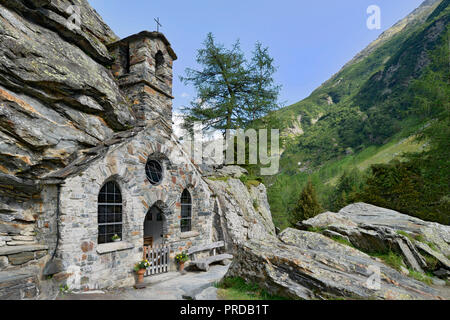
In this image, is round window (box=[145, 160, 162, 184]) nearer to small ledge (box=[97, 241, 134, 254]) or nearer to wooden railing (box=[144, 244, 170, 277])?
small ledge (box=[97, 241, 134, 254])

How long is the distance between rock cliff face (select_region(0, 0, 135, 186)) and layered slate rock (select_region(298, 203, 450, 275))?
35.9 feet

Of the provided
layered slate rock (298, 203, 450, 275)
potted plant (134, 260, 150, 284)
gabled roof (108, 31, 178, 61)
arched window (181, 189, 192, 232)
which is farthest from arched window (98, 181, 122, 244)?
gabled roof (108, 31, 178, 61)

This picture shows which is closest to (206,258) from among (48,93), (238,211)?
(238,211)

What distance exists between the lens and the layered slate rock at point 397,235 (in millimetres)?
7598

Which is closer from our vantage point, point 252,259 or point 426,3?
point 252,259

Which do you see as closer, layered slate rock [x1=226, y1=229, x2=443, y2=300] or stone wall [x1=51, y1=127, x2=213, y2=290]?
layered slate rock [x1=226, y1=229, x2=443, y2=300]

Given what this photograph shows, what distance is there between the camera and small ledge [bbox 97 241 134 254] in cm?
784

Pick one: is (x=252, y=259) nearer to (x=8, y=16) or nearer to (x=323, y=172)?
(x=8, y=16)

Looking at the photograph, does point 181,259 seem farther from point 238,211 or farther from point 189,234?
point 238,211

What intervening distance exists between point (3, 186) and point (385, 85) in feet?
492

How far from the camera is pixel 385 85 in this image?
388 ft

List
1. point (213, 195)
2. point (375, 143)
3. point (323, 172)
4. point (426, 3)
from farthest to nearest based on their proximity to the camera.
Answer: point (426, 3), point (375, 143), point (323, 172), point (213, 195)
